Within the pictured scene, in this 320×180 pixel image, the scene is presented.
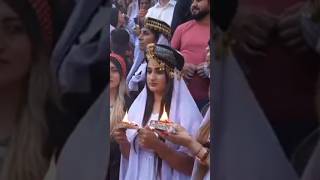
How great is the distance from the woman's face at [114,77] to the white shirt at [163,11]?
1.19ft

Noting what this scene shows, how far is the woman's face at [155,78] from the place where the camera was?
4406mm

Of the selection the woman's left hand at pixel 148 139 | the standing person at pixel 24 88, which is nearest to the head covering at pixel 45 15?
the standing person at pixel 24 88

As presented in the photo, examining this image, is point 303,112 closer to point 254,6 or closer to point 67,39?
point 254,6

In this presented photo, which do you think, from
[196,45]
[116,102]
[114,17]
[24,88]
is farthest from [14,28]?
[196,45]

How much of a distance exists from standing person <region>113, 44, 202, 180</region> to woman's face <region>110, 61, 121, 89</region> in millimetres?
158

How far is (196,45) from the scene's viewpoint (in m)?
4.37

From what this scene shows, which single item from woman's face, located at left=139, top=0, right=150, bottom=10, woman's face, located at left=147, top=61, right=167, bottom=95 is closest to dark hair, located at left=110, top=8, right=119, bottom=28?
woman's face, located at left=139, top=0, right=150, bottom=10

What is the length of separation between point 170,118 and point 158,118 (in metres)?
0.07

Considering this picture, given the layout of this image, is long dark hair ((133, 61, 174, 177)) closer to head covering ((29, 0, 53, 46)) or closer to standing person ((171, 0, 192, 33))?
standing person ((171, 0, 192, 33))

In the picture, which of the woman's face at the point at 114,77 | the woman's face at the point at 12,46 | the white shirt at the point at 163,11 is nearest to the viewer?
the white shirt at the point at 163,11

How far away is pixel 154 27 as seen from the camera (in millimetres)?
4391

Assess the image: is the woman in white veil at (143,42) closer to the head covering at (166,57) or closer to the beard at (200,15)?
the head covering at (166,57)

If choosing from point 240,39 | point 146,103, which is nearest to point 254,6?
point 240,39

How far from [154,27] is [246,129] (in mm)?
777
